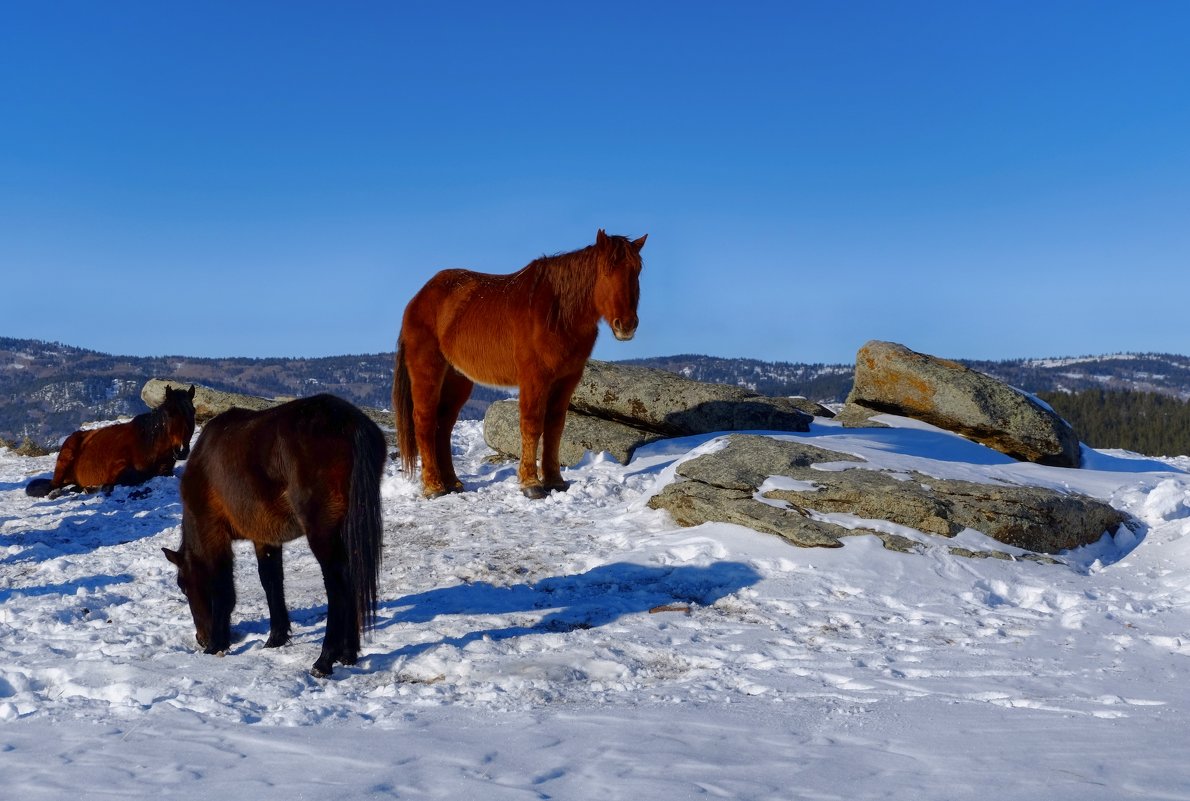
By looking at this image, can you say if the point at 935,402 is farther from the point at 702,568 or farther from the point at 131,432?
the point at 131,432

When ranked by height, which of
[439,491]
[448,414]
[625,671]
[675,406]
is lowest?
[625,671]

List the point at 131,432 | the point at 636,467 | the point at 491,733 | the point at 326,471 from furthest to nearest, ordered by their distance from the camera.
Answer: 1. the point at 131,432
2. the point at 636,467
3. the point at 326,471
4. the point at 491,733

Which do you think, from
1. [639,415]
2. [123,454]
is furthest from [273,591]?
[123,454]

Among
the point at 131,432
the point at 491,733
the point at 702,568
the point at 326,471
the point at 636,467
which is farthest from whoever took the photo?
the point at 131,432

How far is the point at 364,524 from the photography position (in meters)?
6.27

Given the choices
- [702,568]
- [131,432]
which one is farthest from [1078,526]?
[131,432]

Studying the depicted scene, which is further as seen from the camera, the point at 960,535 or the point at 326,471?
the point at 960,535

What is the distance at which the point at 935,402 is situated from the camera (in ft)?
50.8

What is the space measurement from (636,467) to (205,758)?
9629 millimetres

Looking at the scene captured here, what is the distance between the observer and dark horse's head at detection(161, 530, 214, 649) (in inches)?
271

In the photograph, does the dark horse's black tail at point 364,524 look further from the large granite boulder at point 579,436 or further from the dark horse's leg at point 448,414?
the large granite boulder at point 579,436

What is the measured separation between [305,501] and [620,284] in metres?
5.52

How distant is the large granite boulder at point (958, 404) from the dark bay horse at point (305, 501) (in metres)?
11.3

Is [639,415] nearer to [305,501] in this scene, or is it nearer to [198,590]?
[198,590]
